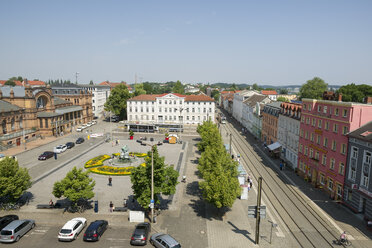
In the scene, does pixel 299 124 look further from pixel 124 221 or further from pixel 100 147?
pixel 100 147

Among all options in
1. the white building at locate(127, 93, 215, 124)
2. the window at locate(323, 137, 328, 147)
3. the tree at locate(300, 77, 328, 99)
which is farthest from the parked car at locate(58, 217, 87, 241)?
the tree at locate(300, 77, 328, 99)

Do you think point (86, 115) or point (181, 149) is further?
point (86, 115)

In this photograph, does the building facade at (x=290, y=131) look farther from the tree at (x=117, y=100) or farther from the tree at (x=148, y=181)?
the tree at (x=117, y=100)

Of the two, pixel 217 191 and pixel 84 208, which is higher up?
pixel 217 191

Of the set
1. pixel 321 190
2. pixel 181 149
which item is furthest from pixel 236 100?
pixel 321 190

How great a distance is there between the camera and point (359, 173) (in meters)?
32.8

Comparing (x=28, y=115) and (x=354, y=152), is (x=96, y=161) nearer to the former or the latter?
(x=28, y=115)

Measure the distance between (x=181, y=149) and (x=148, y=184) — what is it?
3735 cm

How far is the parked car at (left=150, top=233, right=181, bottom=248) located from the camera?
23.7 metres

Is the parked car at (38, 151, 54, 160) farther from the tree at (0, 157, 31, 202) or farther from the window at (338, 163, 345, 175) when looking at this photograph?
the window at (338, 163, 345, 175)

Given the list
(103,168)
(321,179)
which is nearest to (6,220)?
(103,168)

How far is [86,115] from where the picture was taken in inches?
4213

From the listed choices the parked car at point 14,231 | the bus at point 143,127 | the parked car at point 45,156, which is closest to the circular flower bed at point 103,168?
the parked car at point 45,156

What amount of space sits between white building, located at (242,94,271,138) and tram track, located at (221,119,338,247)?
3226 cm
